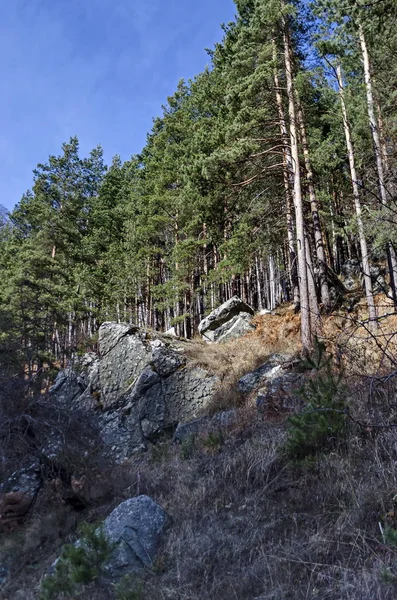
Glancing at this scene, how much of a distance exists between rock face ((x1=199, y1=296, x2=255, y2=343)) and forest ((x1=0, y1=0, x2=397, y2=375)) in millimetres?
1293

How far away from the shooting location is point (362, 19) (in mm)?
6902

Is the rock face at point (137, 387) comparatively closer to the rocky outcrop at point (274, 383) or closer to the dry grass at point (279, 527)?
the rocky outcrop at point (274, 383)

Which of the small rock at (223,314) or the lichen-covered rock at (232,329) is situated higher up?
the small rock at (223,314)

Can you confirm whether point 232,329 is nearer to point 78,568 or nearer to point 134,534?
point 134,534

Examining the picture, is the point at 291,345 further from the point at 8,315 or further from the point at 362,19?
the point at 8,315

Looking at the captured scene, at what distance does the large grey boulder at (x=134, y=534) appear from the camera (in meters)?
3.99

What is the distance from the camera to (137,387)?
1172 cm

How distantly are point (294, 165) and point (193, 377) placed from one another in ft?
23.6

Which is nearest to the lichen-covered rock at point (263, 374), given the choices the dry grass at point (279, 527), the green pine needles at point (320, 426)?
the dry grass at point (279, 527)

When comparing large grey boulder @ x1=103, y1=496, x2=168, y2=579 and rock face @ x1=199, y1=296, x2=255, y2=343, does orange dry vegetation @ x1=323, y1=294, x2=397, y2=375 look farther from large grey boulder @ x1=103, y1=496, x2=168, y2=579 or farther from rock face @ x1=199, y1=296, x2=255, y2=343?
rock face @ x1=199, y1=296, x2=255, y2=343

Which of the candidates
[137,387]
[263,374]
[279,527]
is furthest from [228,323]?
[279,527]

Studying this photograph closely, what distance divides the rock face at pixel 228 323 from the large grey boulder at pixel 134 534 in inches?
415

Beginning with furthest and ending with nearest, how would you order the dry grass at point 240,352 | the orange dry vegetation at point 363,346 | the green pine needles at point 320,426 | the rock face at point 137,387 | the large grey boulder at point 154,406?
the rock face at point 137,387, the large grey boulder at point 154,406, the dry grass at point 240,352, the green pine needles at point 320,426, the orange dry vegetation at point 363,346

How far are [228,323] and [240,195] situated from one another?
5.13 meters
